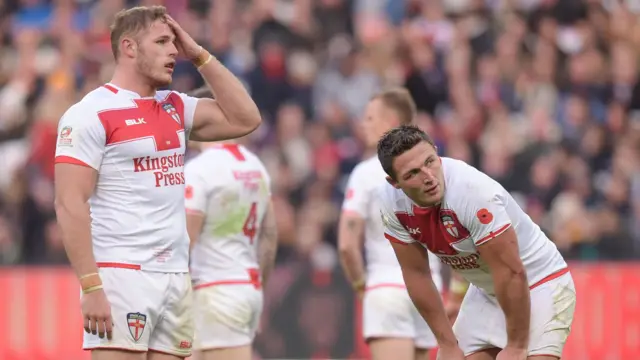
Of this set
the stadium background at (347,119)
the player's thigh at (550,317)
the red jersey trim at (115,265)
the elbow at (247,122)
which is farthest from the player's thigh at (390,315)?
the stadium background at (347,119)

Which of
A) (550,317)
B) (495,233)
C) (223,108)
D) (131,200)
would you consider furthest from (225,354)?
(495,233)

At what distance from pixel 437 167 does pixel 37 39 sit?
1098cm

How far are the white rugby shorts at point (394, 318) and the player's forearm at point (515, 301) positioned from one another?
2.36m

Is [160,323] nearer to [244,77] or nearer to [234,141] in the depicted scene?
[234,141]

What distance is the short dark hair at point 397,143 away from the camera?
6441 millimetres

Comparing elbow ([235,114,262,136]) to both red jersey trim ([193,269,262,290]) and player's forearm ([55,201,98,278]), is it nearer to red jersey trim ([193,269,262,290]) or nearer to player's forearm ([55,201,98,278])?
player's forearm ([55,201,98,278])

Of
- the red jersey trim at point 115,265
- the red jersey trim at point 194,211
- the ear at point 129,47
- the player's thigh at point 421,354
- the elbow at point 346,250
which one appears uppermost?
the ear at point 129,47

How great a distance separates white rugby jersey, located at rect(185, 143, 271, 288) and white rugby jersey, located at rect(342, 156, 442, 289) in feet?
2.55

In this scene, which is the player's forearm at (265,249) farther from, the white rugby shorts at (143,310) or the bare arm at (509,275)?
→ the bare arm at (509,275)

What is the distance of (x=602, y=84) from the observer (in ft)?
56.3

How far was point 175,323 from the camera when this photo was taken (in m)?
6.52

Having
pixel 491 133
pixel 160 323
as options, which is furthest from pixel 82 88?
pixel 160 323

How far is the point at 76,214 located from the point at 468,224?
1976 millimetres

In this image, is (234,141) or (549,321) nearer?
(549,321)
